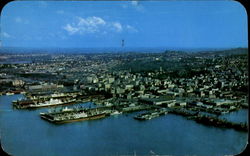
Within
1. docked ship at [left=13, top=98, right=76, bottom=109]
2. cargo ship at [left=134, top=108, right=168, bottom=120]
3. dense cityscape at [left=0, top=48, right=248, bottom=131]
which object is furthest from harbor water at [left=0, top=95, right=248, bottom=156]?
docked ship at [left=13, top=98, right=76, bottom=109]

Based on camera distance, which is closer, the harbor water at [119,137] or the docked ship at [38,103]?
the harbor water at [119,137]

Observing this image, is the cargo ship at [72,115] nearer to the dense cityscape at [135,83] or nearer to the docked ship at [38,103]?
the dense cityscape at [135,83]

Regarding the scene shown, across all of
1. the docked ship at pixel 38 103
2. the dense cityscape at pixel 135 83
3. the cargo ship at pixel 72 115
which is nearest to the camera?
the cargo ship at pixel 72 115

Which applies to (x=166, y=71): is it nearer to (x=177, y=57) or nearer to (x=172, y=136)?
(x=177, y=57)

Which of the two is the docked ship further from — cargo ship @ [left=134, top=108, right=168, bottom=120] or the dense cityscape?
cargo ship @ [left=134, top=108, right=168, bottom=120]

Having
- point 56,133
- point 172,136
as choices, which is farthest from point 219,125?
point 56,133

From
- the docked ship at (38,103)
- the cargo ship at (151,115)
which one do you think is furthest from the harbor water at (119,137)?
the docked ship at (38,103)

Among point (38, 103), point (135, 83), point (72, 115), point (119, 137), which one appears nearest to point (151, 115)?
point (72, 115)

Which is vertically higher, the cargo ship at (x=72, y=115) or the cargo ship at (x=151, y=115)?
the cargo ship at (x=72, y=115)
